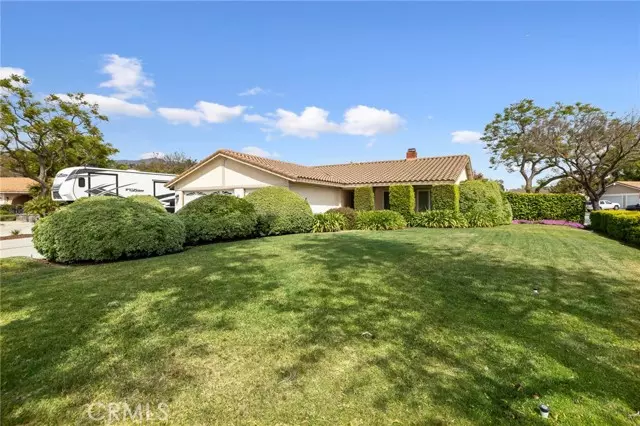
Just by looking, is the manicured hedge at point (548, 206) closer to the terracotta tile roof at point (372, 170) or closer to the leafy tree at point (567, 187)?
the terracotta tile roof at point (372, 170)

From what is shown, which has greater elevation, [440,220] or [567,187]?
[567,187]

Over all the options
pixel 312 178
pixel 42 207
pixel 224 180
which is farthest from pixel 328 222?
pixel 42 207

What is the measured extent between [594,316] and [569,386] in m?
2.21

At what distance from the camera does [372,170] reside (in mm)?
23797

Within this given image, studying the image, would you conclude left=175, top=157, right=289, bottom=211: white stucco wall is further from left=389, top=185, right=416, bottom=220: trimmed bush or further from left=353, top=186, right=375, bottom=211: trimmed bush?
left=389, top=185, right=416, bottom=220: trimmed bush

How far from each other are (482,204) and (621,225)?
6824 mm

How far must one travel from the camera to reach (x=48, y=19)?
27.1 feet

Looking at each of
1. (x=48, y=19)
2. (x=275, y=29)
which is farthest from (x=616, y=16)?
(x=48, y=19)

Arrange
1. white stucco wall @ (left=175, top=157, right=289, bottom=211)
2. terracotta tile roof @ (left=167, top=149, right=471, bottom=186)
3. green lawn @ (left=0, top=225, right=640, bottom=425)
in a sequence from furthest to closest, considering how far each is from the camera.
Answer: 1. terracotta tile roof @ (left=167, top=149, right=471, bottom=186)
2. white stucco wall @ (left=175, top=157, right=289, bottom=211)
3. green lawn @ (left=0, top=225, right=640, bottom=425)

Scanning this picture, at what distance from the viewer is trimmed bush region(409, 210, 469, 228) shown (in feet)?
57.0

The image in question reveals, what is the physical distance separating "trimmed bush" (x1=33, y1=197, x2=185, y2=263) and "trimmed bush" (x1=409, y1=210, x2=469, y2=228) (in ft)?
44.4

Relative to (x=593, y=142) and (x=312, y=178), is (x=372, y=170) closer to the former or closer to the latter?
(x=312, y=178)

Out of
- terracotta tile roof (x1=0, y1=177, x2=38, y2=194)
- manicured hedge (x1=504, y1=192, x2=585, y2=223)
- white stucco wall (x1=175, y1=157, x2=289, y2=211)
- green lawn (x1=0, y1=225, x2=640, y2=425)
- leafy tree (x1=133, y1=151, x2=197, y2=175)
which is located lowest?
green lawn (x1=0, y1=225, x2=640, y2=425)

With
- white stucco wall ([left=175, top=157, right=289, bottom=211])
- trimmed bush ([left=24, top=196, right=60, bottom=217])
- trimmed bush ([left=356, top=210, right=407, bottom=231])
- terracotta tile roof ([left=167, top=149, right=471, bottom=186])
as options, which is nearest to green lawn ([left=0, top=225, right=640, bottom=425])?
trimmed bush ([left=356, top=210, right=407, bottom=231])
